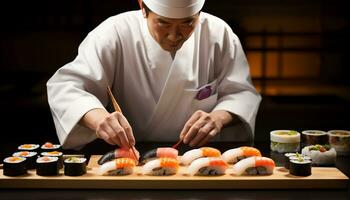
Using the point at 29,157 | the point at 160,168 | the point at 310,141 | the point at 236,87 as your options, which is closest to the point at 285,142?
the point at 310,141

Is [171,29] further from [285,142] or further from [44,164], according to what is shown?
[44,164]

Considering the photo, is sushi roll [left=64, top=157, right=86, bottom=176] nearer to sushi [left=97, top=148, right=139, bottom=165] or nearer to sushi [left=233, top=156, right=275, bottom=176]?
sushi [left=97, top=148, right=139, bottom=165]

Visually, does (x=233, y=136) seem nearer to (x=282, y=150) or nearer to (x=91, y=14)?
(x=282, y=150)

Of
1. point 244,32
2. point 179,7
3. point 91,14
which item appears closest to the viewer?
point 179,7

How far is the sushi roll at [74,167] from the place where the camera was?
218cm

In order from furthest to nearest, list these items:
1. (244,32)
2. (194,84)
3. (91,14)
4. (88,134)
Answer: (244,32)
(91,14)
(194,84)
(88,134)

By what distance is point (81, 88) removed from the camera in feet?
8.99

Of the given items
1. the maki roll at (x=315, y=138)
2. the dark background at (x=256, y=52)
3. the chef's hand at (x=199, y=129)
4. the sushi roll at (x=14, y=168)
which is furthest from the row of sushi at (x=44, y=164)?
the dark background at (x=256, y=52)

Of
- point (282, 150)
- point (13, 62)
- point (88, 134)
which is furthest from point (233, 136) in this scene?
point (13, 62)

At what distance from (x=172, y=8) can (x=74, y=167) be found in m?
0.80

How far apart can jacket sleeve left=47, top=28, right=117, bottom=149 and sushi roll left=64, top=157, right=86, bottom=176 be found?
1.34ft

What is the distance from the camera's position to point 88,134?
2713 millimetres

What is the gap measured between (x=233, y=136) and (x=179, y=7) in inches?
30.6

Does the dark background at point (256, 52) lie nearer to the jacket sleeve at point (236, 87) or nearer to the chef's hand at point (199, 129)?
the jacket sleeve at point (236, 87)
